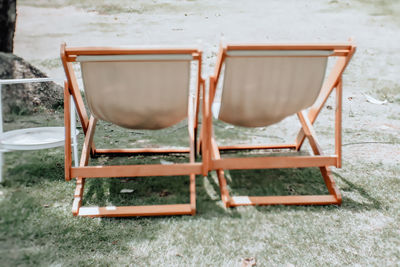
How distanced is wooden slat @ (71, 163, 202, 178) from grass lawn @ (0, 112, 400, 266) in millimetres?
272

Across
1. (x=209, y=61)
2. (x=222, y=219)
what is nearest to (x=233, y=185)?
(x=222, y=219)

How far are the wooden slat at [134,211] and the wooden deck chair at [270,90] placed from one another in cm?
34

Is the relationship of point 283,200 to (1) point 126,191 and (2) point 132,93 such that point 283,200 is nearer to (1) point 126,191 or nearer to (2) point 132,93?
(1) point 126,191

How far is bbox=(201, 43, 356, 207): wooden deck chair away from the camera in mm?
2533

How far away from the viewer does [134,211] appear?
2.64 meters

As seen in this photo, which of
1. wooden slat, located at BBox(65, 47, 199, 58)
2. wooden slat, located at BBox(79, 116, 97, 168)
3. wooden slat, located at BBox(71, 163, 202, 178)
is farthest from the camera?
wooden slat, located at BBox(79, 116, 97, 168)

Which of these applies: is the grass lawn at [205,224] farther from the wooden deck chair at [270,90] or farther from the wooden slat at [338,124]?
the wooden slat at [338,124]

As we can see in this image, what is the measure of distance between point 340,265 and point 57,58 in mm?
7909

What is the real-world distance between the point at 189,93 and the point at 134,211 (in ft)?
2.79

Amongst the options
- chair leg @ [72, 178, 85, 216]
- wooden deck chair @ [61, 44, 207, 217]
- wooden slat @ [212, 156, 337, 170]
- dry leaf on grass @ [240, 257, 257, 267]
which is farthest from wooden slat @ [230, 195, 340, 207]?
chair leg @ [72, 178, 85, 216]

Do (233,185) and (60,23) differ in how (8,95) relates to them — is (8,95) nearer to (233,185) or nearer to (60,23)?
(233,185)

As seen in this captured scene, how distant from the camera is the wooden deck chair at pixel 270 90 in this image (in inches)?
99.7

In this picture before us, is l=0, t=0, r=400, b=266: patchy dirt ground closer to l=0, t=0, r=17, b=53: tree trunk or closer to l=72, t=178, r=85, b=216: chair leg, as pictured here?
l=72, t=178, r=85, b=216: chair leg

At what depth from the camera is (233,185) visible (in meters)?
3.19
